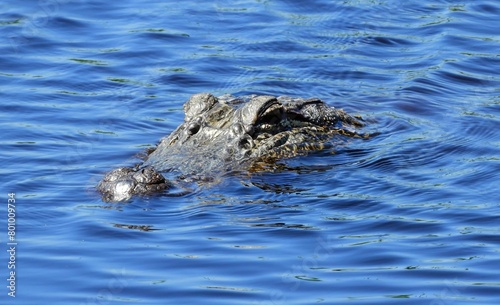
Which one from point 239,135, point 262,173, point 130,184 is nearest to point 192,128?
point 239,135

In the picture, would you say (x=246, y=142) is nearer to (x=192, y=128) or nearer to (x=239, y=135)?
(x=239, y=135)

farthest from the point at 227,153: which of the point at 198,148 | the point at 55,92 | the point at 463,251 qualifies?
the point at 55,92

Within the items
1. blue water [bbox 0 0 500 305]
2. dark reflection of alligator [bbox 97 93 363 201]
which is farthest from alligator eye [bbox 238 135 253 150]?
blue water [bbox 0 0 500 305]

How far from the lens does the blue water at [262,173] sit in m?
9.12

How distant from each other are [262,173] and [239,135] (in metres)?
0.57

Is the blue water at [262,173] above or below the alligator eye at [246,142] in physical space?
below

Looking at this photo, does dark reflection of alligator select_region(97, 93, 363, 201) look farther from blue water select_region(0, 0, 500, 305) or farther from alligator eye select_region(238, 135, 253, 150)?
blue water select_region(0, 0, 500, 305)

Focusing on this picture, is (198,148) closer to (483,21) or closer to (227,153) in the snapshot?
(227,153)

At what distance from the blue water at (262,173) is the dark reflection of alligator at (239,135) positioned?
25cm

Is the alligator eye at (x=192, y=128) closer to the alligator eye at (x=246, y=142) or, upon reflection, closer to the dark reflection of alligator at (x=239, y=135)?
the dark reflection of alligator at (x=239, y=135)

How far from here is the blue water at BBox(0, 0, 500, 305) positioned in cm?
912

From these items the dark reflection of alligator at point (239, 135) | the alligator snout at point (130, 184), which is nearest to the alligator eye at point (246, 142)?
the dark reflection of alligator at point (239, 135)

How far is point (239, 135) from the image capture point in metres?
11.9

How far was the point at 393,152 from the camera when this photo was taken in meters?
12.4
